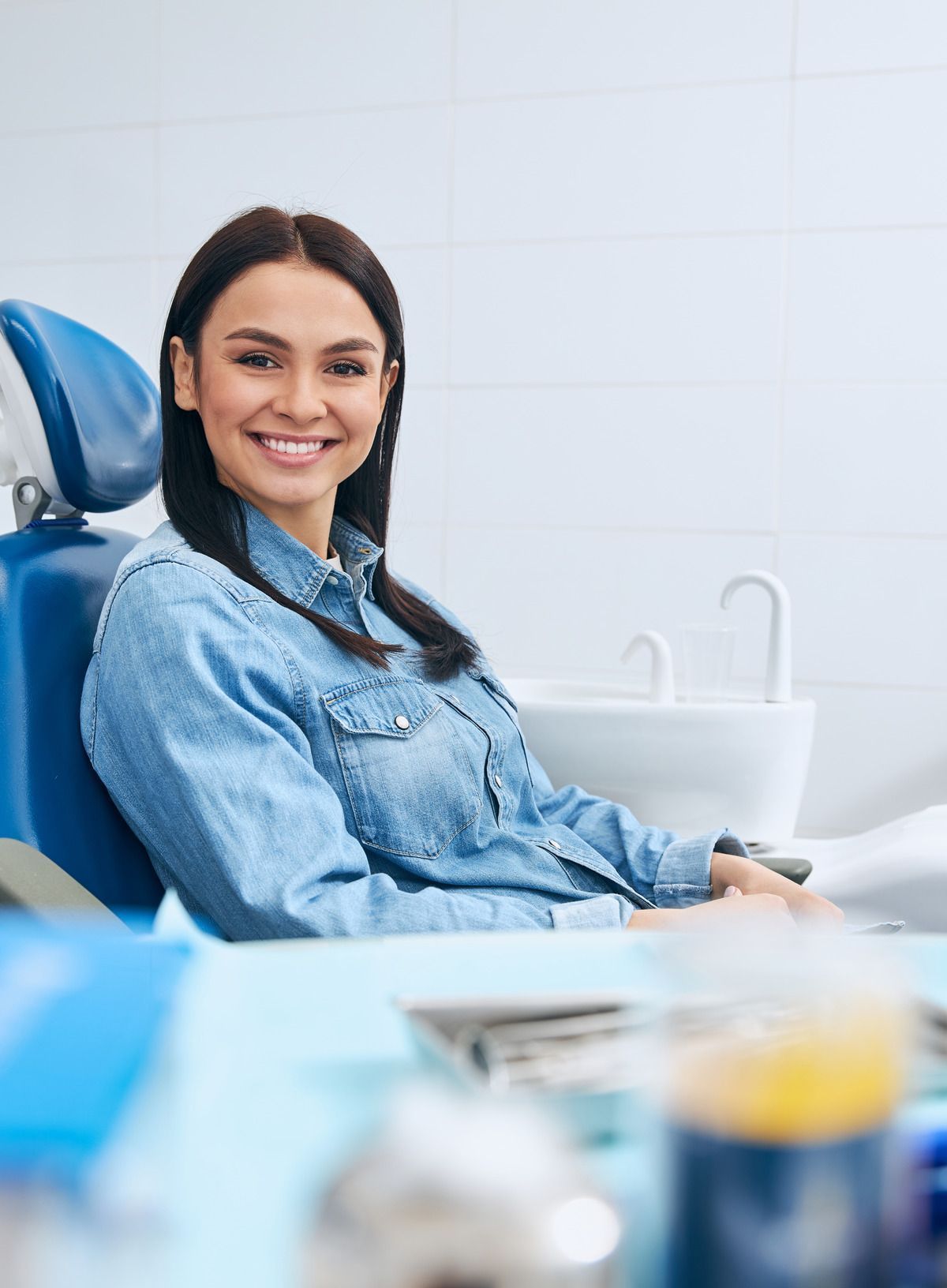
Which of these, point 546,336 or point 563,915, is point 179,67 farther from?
point 563,915

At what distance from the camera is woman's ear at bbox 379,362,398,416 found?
123 cm

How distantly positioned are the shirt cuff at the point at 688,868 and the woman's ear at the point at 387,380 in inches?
21.7

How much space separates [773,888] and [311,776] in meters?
0.46

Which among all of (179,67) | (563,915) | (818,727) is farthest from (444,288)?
(563,915)

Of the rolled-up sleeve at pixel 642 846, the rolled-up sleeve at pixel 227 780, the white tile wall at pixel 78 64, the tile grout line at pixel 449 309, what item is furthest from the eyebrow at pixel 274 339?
the white tile wall at pixel 78 64

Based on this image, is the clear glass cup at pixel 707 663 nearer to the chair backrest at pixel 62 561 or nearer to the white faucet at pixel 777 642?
the white faucet at pixel 777 642

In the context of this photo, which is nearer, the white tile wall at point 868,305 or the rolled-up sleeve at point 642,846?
the rolled-up sleeve at point 642,846

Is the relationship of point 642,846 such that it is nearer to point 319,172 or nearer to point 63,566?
point 63,566

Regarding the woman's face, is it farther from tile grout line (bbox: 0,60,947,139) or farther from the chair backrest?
tile grout line (bbox: 0,60,947,139)

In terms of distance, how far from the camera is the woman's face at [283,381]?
1077 millimetres

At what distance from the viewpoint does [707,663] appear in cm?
172

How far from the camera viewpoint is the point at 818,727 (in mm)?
1989

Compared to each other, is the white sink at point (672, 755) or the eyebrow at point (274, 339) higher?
the eyebrow at point (274, 339)

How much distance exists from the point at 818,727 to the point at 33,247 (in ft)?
5.95
